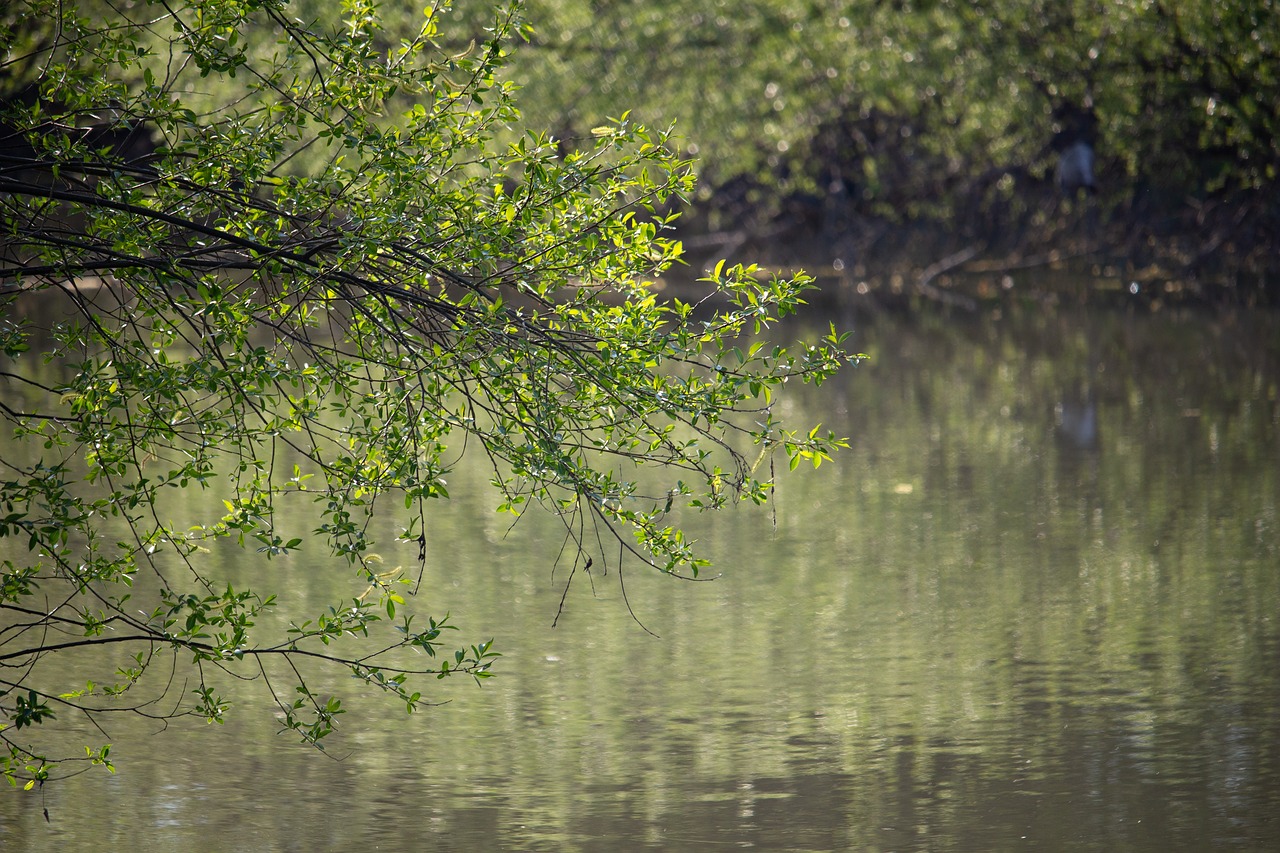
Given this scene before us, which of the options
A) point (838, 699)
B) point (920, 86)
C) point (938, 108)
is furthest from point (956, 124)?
point (838, 699)

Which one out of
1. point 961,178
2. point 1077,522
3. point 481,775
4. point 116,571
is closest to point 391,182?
point 116,571

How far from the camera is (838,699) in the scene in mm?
7914

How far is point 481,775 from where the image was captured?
6992 millimetres

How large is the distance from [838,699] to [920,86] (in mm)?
20493

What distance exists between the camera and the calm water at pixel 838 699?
6.46 m

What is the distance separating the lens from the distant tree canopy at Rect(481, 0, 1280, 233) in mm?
23969

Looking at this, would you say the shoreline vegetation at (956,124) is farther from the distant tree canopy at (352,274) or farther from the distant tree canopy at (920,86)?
the distant tree canopy at (352,274)

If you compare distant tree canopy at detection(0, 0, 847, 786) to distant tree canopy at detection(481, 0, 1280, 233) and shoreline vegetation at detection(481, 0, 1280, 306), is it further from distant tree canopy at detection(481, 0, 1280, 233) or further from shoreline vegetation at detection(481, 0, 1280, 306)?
distant tree canopy at detection(481, 0, 1280, 233)

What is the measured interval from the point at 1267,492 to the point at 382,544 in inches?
258

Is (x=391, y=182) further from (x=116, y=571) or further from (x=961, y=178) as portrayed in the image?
(x=961, y=178)

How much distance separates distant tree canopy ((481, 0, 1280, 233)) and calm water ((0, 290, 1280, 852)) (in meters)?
12.2

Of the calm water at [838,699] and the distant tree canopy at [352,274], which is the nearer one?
the distant tree canopy at [352,274]

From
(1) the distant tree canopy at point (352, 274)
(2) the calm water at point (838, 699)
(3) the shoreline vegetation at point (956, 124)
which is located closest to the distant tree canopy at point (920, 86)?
(3) the shoreline vegetation at point (956, 124)

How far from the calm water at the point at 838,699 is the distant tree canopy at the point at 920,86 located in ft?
40.0
